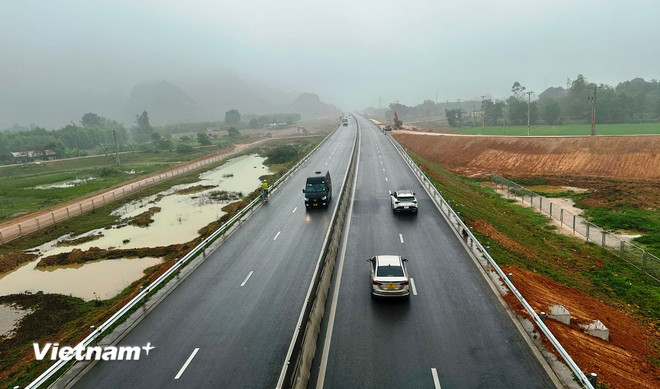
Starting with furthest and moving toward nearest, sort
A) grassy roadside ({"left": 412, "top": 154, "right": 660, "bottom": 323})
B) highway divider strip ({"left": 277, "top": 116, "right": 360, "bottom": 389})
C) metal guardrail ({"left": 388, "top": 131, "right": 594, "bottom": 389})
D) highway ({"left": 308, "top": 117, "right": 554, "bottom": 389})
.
A: grassy roadside ({"left": 412, "top": 154, "right": 660, "bottom": 323})
highway ({"left": 308, "top": 117, "right": 554, "bottom": 389})
metal guardrail ({"left": 388, "top": 131, "right": 594, "bottom": 389})
highway divider strip ({"left": 277, "top": 116, "right": 360, "bottom": 389})

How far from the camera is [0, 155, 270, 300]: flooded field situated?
29.2 meters

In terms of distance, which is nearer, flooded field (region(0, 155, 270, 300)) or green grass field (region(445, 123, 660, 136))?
flooded field (region(0, 155, 270, 300))

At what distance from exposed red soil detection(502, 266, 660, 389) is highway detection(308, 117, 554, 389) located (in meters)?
1.73

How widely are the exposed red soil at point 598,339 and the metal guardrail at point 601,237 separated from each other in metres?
7.53

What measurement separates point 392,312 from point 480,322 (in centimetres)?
364

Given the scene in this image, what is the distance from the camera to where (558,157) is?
225 ft

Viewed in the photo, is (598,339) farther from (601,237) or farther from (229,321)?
(601,237)

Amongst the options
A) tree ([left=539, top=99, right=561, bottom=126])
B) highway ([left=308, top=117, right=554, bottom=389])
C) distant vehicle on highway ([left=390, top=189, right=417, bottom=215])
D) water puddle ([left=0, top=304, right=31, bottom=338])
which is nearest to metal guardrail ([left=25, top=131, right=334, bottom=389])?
water puddle ([left=0, top=304, right=31, bottom=338])

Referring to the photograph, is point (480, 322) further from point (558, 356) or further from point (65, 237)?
point (65, 237)

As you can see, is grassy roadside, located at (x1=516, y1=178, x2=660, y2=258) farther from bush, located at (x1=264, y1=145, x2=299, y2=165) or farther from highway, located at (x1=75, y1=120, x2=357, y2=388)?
bush, located at (x1=264, y1=145, x2=299, y2=165)

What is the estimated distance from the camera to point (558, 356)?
14062 mm

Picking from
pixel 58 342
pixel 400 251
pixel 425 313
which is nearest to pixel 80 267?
pixel 58 342

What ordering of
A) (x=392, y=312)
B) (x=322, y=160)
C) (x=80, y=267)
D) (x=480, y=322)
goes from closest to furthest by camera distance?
(x=480, y=322)
(x=392, y=312)
(x=80, y=267)
(x=322, y=160)

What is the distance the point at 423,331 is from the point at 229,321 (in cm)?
832
